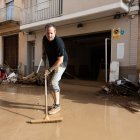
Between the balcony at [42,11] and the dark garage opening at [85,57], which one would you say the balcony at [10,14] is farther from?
the dark garage opening at [85,57]

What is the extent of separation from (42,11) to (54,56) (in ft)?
27.9

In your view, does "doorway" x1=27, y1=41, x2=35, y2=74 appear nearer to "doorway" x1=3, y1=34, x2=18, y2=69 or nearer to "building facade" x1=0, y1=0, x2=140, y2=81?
"building facade" x1=0, y1=0, x2=140, y2=81

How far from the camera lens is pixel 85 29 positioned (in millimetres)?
11289

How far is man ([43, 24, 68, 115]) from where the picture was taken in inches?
Answer: 201

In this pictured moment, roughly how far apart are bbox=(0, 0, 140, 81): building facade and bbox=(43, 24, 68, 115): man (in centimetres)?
477

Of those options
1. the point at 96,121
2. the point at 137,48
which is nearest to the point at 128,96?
the point at 137,48

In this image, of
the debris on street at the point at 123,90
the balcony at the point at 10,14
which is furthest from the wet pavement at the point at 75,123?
the balcony at the point at 10,14

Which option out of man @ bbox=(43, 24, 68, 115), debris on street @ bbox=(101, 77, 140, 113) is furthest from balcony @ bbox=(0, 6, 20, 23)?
man @ bbox=(43, 24, 68, 115)

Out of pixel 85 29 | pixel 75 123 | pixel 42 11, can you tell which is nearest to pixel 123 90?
pixel 75 123

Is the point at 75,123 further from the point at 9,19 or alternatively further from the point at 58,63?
the point at 9,19

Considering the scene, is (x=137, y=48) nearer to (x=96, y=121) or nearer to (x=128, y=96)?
(x=128, y=96)

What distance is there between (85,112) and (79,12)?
A: 609 cm

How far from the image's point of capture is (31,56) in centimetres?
1509

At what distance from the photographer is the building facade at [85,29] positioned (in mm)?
9523
